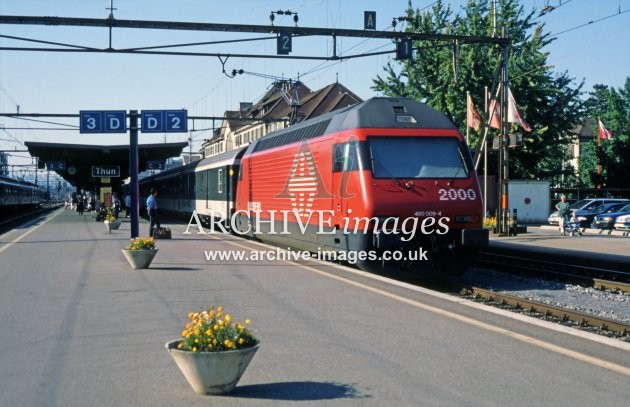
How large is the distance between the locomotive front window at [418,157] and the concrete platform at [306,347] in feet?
6.74

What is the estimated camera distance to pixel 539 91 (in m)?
42.9

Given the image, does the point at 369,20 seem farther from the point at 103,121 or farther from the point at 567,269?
the point at 103,121

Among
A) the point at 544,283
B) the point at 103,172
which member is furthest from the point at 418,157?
the point at 103,172

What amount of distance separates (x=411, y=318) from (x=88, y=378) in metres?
4.38

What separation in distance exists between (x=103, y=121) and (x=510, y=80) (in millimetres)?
23588

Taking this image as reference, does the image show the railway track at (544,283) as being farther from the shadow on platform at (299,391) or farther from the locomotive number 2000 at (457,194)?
the shadow on platform at (299,391)

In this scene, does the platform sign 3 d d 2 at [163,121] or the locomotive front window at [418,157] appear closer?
the locomotive front window at [418,157]

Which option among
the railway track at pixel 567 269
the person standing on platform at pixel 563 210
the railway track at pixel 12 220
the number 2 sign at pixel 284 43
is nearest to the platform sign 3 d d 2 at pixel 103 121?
the railway track at pixel 12 220

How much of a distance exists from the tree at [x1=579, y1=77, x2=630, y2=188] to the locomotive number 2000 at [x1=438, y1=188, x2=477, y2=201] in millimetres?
34112

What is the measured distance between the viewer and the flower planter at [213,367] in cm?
618

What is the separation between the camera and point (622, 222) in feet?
103

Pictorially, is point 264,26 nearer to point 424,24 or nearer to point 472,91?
point 472,91

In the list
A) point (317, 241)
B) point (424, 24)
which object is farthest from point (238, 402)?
point (424, 24)

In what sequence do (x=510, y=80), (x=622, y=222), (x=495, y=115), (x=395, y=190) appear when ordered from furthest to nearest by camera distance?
(x=510, y=80) < (x=622, y=222) < (x=495, y=115) < (x=395, y=190)
